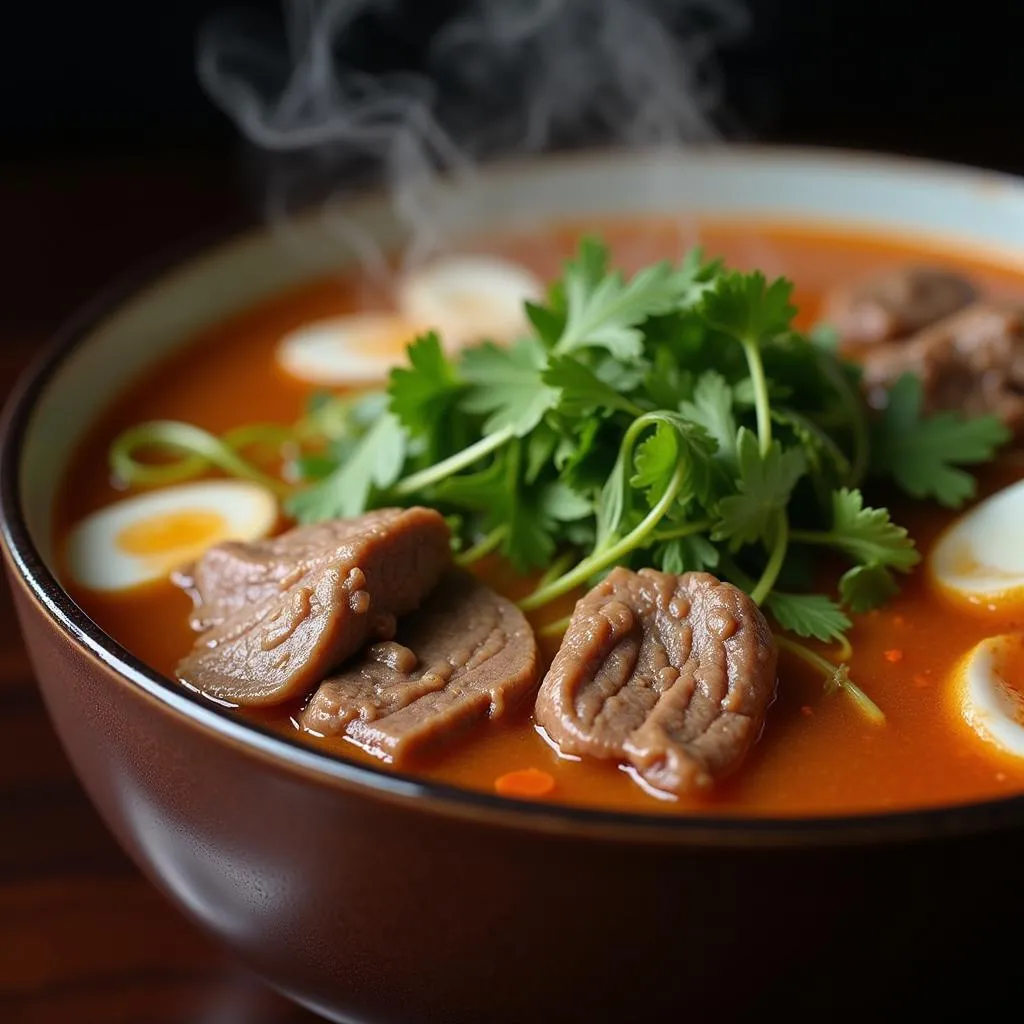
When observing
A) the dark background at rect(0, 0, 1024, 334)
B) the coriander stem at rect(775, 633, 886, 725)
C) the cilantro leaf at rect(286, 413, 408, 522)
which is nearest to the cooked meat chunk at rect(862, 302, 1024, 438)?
the coriander stem at rect(775, 633, 886, 725)

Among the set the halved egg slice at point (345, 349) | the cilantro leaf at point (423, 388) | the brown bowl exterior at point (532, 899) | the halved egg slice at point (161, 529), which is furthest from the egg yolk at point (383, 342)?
the brown bowl exterior at point (532, 899)

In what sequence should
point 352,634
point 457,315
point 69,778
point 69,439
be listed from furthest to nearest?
point 457,315 → point 69,439 → point 69,778 → point 352,634

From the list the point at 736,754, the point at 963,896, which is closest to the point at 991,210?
the point at 736,754

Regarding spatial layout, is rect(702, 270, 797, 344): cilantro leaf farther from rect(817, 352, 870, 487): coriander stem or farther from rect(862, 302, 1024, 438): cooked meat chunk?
rect(862, 302, 1024, 438): cooked meat chunk

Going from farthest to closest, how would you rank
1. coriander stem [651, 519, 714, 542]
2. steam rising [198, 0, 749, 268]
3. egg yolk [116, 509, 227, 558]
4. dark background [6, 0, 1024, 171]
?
dark background [6, 0, 1024, 171]
steam rising [198, 0, 749, 268]
egg yolk [116, 509, 227, 558]
coriander stem [651, 519, 714, 542]

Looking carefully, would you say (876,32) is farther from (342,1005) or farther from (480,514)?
(342,1005)

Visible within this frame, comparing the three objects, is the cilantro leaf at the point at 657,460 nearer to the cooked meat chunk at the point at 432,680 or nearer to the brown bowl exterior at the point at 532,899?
the cooked meat chunk at the point at 432,680
